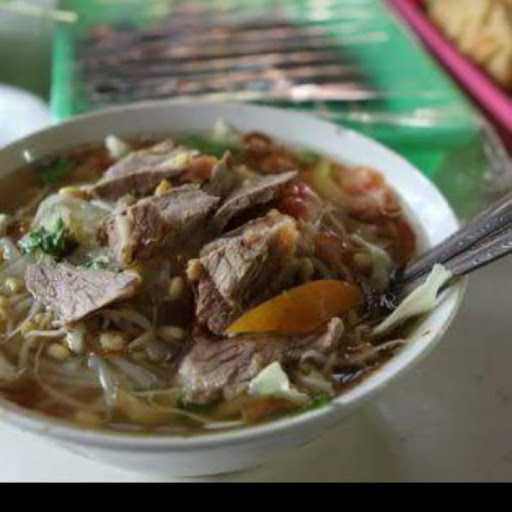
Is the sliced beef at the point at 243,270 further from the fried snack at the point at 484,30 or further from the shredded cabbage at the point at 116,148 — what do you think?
the fried snack at the point at 484,30

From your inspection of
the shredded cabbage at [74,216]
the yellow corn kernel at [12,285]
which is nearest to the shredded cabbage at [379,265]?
the shredded cabbage at [74,216]

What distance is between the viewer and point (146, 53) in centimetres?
249

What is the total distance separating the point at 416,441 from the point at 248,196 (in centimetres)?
48

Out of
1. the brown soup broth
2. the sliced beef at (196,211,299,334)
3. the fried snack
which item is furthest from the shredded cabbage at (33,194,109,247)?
the fried snack

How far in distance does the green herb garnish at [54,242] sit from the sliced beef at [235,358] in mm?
291

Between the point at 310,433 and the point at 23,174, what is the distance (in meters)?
0.82

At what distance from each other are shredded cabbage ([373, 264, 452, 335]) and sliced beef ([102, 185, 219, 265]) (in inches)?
12.9

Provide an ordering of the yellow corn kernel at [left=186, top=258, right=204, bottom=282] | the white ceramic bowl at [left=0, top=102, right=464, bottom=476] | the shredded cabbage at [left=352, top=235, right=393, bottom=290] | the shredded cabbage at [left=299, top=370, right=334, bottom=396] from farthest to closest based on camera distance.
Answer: the shredded cabbage at [left=352, top=235, right=393, bottom=290]
the yellow corn kernel at [left=186, top=258, right=204, bottom=282]
the shredded cabbage at [left=299, top=370, right=334, bottom=396]
the white ceramic bowl at [left=0, top=102, right=464, bottom=476]

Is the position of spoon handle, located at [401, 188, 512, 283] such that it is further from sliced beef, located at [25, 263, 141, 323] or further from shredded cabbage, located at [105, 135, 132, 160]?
shredded cabbage, located at [105, 135, 132, 160]

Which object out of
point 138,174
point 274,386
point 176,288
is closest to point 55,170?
point 138,174

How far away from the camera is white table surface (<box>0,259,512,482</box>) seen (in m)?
1.36

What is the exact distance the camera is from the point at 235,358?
126 centimetres

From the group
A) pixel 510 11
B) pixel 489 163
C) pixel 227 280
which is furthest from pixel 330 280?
pixel 510 11

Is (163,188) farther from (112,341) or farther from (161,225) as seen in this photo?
(112,341)
